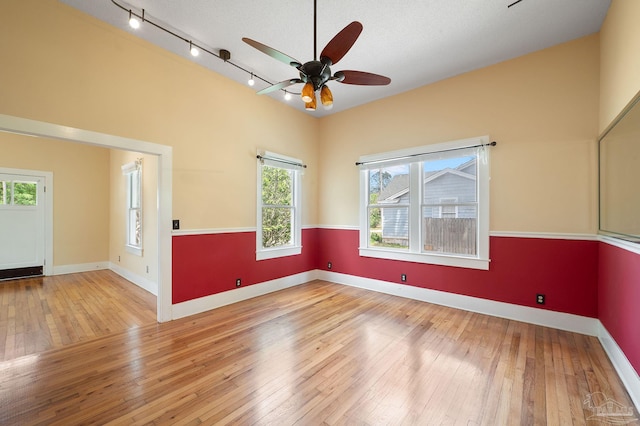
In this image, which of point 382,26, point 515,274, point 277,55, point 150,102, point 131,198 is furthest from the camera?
point 131,198

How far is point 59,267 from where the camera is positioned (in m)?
5.48

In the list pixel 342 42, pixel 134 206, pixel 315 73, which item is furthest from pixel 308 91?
pixel 134 206

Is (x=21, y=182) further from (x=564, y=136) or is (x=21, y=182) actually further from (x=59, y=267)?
(x=564, y=136)

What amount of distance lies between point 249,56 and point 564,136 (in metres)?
3.83

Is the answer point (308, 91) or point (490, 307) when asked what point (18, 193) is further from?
point (490, 307)

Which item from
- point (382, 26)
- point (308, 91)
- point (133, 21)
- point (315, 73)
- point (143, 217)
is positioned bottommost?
point (143, 217)

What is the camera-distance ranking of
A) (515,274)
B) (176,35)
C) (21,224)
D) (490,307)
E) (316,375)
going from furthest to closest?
(21,224)
(490,307)
(515,274)
(176,35)
(316,375)

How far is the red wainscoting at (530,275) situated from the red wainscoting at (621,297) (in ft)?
0.40

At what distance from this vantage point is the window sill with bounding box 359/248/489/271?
11.5ft

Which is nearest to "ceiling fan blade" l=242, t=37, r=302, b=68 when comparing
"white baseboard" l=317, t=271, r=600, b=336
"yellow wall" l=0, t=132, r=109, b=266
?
"white baseboard" l=317, t=271, r=600, b=336

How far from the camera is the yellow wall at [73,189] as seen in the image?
5137mm

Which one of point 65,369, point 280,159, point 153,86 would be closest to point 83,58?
point 153,86

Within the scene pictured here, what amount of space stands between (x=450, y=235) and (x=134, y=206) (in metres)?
5.71

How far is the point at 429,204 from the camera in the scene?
12.8 ft
